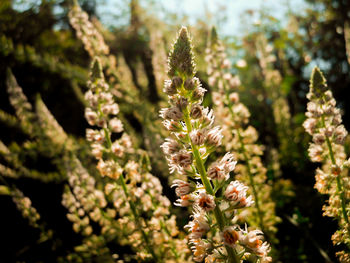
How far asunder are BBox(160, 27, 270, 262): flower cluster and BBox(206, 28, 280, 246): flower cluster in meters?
1.52

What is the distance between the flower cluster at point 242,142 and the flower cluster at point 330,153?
3.02 feet

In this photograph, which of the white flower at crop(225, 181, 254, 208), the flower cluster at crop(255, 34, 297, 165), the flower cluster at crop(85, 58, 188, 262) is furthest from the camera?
the flower cluster at crop(255, 34, 297, 165)

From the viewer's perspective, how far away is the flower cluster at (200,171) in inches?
59.3

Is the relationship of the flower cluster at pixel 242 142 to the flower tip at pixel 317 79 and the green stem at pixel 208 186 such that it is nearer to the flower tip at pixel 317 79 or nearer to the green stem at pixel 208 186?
the flower tip at pixel 317 79

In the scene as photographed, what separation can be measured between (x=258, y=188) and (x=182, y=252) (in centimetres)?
119

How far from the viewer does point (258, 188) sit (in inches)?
127

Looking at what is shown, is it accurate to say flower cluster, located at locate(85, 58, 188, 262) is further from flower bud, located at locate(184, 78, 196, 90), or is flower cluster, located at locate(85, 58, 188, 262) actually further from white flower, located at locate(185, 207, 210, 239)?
flower bud, located at locate(184, 78, 196, 90)

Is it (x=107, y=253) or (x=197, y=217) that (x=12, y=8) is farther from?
(x=197, y=217)

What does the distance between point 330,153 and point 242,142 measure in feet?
3.85

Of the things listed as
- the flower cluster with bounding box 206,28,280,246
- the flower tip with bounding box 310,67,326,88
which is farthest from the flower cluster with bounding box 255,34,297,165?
the flower tip with bounding box 310,67,326,88

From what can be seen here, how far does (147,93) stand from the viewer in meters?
5.61

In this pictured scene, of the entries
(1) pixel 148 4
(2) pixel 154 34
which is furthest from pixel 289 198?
(1) pixel 148 4

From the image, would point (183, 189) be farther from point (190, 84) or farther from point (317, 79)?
point (317, 79)

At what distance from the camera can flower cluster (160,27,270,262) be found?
1506 millimetres
